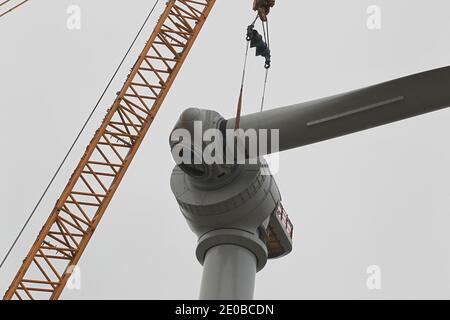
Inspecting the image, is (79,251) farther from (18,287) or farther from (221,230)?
(221,230)

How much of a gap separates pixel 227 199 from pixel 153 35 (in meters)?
22.5

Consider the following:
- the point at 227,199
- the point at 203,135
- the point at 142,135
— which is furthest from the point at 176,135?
the point at 142,135

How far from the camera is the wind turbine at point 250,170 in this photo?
1218 cm

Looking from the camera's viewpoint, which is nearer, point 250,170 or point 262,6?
point 250,170

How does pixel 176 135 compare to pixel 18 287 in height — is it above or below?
below

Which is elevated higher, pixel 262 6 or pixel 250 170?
pixel 262 6

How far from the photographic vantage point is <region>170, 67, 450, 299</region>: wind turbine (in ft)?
40.0

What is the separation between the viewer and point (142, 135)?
34094 millimetres

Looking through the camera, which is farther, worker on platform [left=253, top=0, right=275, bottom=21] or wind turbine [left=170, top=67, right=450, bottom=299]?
worker on platform [left=253, top=0, right=275, bottom=21]

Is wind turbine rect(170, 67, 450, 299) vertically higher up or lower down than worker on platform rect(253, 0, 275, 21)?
lower down

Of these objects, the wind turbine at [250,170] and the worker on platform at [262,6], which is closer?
the wind turbine at [250,170]

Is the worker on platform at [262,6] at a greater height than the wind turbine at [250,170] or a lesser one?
greater

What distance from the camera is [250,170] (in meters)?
13.7
